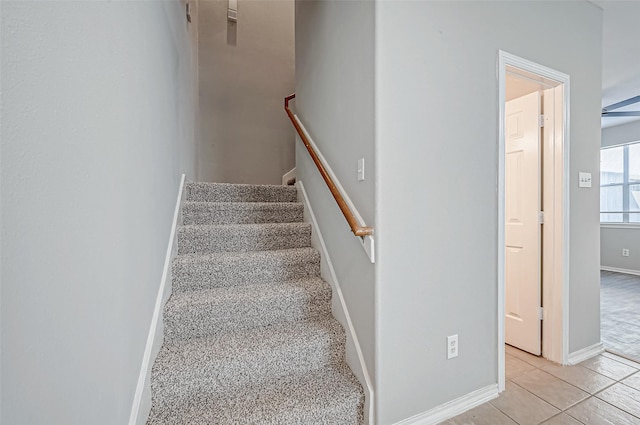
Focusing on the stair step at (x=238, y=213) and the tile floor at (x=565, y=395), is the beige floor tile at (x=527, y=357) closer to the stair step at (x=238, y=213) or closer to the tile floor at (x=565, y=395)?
the tile floor at (x=565, y=395)

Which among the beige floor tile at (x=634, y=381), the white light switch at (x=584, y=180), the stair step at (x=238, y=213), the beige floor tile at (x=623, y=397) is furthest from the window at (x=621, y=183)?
the stair step at (x=238, y=213)

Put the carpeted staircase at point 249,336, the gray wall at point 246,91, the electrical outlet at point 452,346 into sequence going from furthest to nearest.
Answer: the gray wall at point 246,91 < the electrical outlet at point 452,346 < the carpeted staircase at point 249,336

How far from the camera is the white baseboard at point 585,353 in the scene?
210 centimetres

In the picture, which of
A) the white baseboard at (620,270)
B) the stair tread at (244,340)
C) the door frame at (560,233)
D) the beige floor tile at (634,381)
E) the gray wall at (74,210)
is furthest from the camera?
the white baseboard at (620,270)

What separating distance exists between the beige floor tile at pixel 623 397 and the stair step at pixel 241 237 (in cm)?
→ 209

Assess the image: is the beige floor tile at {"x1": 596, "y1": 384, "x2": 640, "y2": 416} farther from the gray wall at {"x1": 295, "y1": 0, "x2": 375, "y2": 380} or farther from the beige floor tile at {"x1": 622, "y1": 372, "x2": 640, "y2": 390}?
the gray wall at {"x1": 295, "y1": 0, "x2": 375, "y2": 380}

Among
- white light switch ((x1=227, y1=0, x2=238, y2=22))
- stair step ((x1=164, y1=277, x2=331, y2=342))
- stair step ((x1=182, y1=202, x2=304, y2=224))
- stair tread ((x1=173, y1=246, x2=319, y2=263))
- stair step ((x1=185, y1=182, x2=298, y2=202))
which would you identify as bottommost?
stair step ((x1=164, y1=277, x2=331, y2=342))

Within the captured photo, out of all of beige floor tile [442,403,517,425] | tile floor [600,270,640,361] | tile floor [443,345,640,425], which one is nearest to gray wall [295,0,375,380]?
beige floor tile [442,403,517,425]

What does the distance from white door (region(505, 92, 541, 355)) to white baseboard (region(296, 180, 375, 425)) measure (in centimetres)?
155

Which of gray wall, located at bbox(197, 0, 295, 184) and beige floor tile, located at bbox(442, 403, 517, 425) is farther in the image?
gray wall, located at bbox(197, 0, 295, 184)

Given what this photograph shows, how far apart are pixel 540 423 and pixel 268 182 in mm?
3467

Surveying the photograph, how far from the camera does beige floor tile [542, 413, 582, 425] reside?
1518 mm

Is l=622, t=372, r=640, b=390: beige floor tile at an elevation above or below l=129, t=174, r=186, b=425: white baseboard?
below

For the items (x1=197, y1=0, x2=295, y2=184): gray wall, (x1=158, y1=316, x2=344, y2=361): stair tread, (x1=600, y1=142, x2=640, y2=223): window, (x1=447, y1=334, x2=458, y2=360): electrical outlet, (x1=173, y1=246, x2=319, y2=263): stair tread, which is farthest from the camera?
(x1=600, y1=142, x2=640, y2=223): window
